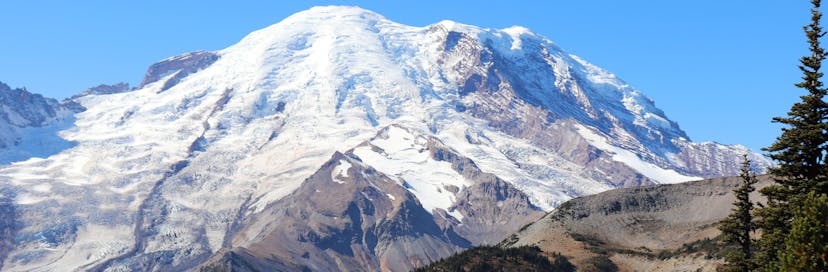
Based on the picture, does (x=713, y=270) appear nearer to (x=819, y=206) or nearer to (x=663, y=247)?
(x=663, y=247)

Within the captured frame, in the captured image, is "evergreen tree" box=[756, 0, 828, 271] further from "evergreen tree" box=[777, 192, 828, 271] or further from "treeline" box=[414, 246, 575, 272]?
"treeline" box=[414, 246, 575, 272]

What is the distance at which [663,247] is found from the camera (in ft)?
628

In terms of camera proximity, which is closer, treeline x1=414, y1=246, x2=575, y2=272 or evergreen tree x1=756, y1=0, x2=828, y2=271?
evergreen tree x1=756, y1=0, x2=828, y2=271

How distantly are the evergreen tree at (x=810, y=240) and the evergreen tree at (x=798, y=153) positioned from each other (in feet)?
34.2

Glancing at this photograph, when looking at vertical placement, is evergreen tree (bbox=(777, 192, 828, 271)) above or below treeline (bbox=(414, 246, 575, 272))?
above

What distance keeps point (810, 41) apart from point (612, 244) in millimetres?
131931

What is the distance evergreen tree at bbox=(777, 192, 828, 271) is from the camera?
5159cm

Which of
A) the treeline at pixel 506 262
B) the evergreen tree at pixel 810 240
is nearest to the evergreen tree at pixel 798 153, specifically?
the evergreen tree at pixel 810 240

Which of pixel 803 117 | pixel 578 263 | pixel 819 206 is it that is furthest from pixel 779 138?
pixel 578 263

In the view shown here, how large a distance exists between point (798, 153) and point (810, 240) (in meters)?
14.2

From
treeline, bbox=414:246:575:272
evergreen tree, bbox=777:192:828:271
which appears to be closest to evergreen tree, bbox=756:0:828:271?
evergreen tree, bbox=777:192:828:271

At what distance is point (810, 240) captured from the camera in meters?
51.9

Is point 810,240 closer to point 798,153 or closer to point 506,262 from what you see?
point 798,153

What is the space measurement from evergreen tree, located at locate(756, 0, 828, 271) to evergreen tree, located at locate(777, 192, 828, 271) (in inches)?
411
